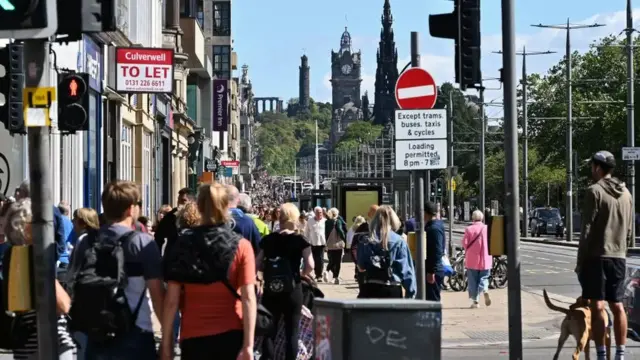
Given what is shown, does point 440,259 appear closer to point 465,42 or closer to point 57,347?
point 465,42

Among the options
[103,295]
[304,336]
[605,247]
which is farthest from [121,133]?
[103,295]

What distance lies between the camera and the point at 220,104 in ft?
302

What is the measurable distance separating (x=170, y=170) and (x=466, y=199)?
303 ft

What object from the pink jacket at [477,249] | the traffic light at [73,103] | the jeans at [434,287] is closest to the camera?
the traffic light at [73,103]

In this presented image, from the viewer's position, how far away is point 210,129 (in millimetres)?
92500

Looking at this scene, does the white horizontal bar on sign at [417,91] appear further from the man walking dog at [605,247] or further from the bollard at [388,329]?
the bollard at [388,329]

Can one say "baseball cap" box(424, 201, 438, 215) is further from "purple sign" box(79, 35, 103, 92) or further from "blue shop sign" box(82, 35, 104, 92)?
"purple sign" box(79, 35, 103, 92)

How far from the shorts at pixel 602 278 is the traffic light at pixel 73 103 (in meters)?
4.20

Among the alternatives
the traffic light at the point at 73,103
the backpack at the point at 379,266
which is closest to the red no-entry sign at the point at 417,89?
the backpack at the point at 379,266

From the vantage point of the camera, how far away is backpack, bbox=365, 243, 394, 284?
13070 millimetres

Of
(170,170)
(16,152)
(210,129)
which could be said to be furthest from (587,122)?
(16,152)

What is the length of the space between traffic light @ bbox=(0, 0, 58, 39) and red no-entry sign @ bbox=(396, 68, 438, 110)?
6.53 meters

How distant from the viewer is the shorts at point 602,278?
11.1 metres

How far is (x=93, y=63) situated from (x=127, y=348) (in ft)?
73.5
